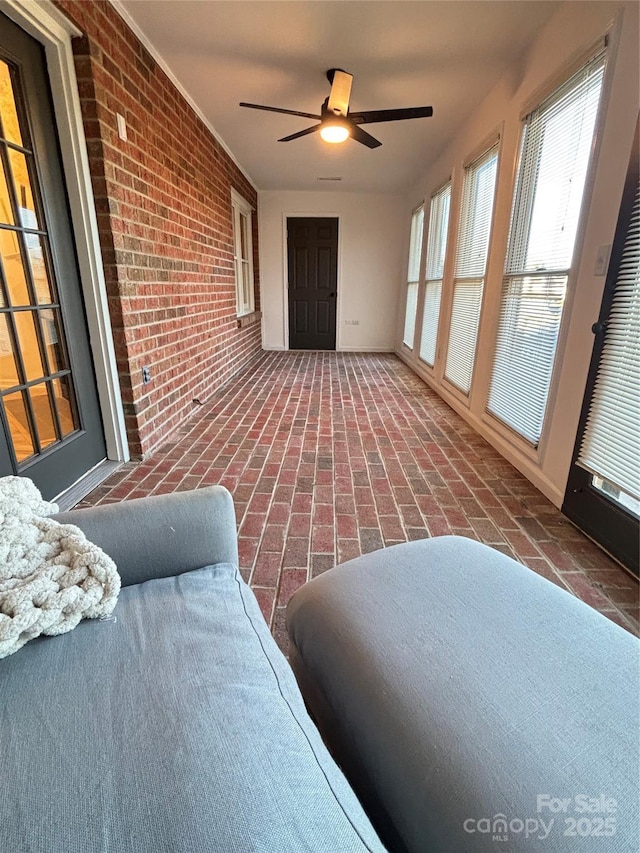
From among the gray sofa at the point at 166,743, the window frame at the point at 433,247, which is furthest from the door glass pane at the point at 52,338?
the window frame at the point at 433,247

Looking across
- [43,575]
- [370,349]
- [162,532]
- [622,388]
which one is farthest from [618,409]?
[370,349]

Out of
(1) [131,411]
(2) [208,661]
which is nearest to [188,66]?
(1) [131,411]

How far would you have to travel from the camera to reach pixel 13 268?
176 centimetres

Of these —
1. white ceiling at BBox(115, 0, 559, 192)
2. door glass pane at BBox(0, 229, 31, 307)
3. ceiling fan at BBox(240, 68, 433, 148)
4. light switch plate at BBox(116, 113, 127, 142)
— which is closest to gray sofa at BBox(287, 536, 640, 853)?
door glass pane at BBox(0, 229, 31, 307)

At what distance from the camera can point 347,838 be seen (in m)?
0.46

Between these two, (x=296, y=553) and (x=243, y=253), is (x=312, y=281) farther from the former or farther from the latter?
(x=296, y=553)

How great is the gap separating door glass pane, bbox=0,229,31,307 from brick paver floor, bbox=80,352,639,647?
1036 millimetres

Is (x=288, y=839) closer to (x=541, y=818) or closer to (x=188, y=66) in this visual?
(x=541, y=818)

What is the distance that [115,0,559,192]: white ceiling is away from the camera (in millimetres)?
2227

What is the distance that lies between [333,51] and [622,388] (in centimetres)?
282

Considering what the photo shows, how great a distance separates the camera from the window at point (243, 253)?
522 centimetres

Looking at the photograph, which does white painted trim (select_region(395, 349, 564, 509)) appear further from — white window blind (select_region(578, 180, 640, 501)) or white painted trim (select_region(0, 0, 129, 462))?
white painted trim (select_region(0, 0, 129, 462))

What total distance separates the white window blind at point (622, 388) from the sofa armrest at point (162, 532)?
65.9 inches

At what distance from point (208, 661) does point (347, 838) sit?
330 mm
